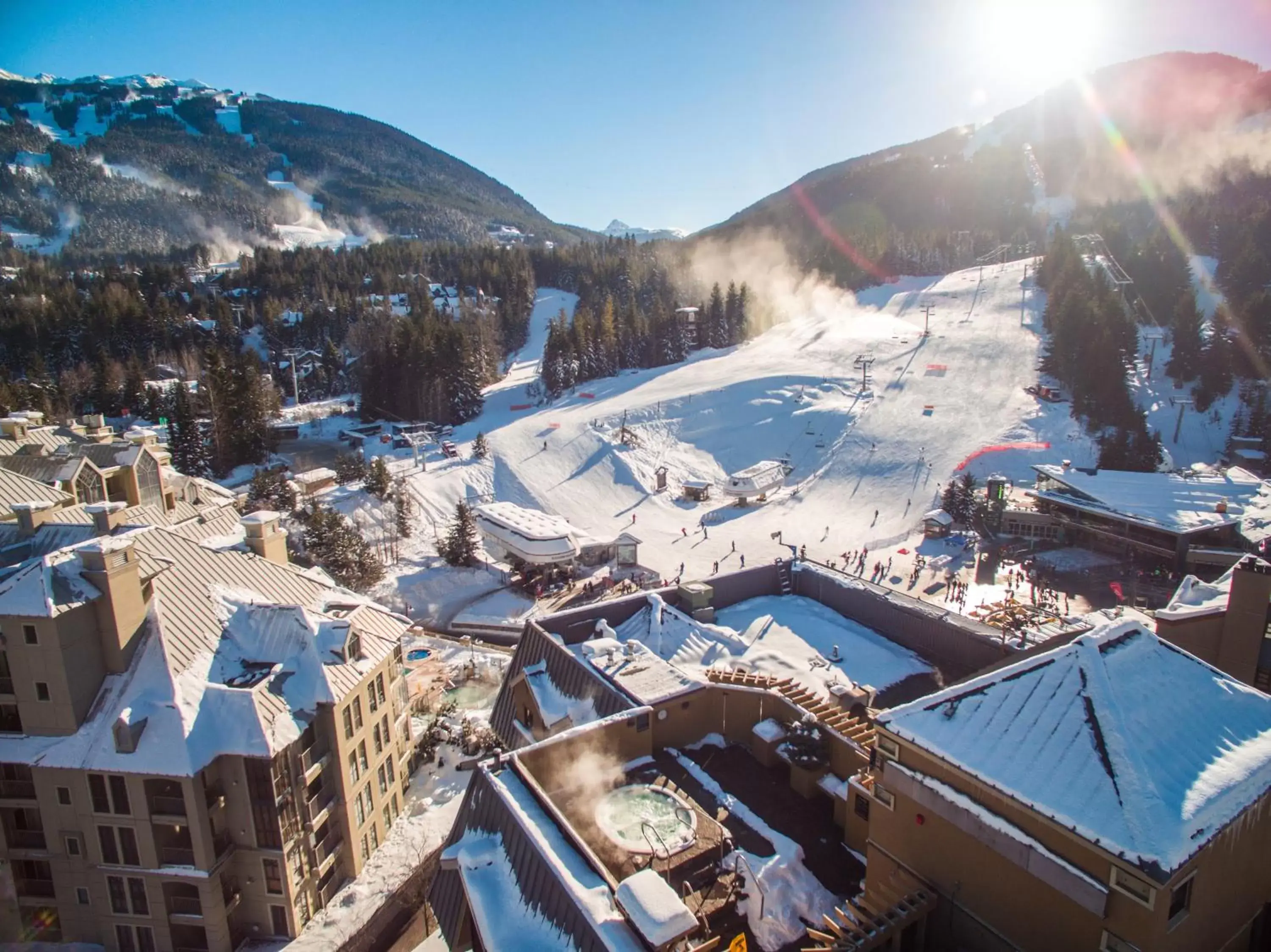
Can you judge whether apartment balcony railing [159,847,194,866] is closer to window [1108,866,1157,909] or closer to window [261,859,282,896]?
window [261,859,282,896]

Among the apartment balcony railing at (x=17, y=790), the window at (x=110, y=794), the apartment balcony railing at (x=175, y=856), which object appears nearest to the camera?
the window at (x=110, y=794)

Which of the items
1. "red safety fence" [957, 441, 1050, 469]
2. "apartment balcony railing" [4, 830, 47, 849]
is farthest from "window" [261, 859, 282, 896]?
"red safety fence" [957, 441, 1050, 469]

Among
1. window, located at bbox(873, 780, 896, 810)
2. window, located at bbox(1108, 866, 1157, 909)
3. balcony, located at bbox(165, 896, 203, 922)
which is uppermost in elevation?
window, located at bbox(1108, 866, 1157, 909)

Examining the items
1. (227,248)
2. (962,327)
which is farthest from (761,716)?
(227,248)

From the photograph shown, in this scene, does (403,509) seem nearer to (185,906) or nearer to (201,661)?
(201,661)

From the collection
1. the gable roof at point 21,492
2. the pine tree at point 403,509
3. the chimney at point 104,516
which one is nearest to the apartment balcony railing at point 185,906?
the chimney at point 104,516

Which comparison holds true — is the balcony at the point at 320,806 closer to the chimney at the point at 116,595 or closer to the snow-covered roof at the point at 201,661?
the snow-covered roof at the point at 201,661
